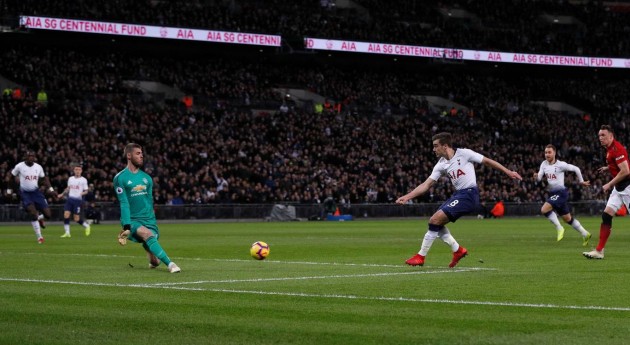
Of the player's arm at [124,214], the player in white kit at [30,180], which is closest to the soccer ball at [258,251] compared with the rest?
the player's arm at [124,214]

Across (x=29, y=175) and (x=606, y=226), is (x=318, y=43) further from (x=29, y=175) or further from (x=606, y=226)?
(x=606, y=226)

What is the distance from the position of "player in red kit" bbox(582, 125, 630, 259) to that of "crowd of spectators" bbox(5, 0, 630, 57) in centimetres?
4746

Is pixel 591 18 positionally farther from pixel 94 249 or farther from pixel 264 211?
pixel 94 249

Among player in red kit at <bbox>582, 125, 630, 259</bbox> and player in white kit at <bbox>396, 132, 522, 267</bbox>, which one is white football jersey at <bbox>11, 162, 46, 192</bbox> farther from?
player in red kit at <bbox>582, 125, 630, 259</bbox>

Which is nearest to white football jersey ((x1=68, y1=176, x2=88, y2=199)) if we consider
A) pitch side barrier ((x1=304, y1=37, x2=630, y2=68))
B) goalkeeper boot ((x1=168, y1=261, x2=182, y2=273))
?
goalkeeper boot ((x1=168, y1=261, x2=182, y2=273))

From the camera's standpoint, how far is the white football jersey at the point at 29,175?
3020 cm

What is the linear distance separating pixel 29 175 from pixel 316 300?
781 inches

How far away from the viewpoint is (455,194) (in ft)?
59.1

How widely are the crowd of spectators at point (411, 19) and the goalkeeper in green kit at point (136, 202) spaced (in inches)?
1840

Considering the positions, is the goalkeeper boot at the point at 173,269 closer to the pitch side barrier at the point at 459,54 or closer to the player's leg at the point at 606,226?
the player's leg at the point at 606,226

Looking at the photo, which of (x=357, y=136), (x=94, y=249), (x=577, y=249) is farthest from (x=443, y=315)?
(x=357, y=136)

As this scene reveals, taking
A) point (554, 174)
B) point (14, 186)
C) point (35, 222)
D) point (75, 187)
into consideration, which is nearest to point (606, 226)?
point (554, 174)

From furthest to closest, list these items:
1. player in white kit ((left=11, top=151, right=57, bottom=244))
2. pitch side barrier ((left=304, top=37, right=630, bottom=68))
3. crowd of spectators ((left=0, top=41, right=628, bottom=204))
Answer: pitch side barrier ((left=304, top=37, right=630, bottom=68))
crowd of spectators ((left=0, top=41, right=628, bottom=204))
player in white kit ((left=11, top=151, right=57, bottom=244))

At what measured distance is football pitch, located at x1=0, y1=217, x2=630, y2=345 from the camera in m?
9.43
